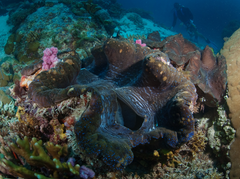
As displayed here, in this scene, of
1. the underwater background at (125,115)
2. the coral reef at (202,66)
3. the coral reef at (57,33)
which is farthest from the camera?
the coral reef at (57,33)

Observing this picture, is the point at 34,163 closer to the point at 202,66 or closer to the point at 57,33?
the point at 202,66

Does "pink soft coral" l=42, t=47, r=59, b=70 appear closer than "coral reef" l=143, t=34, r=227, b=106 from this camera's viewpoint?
Yes

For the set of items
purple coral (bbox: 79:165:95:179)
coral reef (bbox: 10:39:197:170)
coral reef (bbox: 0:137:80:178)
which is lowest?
purple coral (bbox: 79:165:95:179)

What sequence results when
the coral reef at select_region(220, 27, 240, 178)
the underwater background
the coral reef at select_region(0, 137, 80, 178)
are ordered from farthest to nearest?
the coral reef at select_region(220, 27, 240, 178) → the underwater background → the coral reef at select_region(0, 137, 80, 178)

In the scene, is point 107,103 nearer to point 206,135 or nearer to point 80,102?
point 80,102

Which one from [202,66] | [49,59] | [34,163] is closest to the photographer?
[34,163]

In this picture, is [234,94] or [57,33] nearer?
[234,94]

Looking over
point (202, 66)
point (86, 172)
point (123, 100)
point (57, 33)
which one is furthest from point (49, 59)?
point (57, 33)

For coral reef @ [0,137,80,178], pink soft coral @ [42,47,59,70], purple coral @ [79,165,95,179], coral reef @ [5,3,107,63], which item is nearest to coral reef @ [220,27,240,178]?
purple coral @ [79,165,95,179]

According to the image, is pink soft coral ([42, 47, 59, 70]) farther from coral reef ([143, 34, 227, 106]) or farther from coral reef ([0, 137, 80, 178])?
coral reef ([143, 34, 227, 106])

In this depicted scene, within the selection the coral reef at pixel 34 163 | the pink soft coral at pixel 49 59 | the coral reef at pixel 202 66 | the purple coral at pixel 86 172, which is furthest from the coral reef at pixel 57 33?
the purple coral at pixel 86 172

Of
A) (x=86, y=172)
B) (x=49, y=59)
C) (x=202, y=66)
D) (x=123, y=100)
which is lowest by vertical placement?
(x=86, y=172)

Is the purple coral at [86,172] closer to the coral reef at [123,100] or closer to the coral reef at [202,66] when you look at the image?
the coral reef at [123,100]

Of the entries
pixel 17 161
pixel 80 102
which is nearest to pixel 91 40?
pixel 80 102
